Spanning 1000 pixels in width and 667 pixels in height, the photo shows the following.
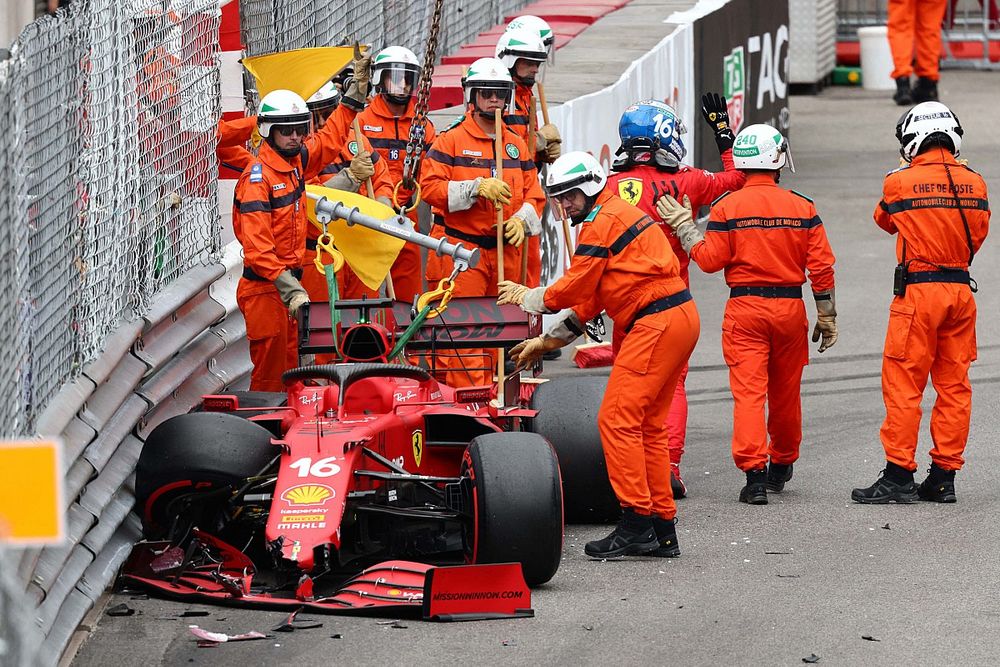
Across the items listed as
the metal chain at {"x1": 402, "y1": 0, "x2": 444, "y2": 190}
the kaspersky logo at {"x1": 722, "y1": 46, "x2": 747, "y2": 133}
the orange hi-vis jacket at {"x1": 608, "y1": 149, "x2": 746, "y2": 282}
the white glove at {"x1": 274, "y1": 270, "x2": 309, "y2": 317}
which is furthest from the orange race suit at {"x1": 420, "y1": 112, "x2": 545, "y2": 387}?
the kaspersky logo at {"x1": 722, "y1": 46, "x2": 747, "y2": 133}

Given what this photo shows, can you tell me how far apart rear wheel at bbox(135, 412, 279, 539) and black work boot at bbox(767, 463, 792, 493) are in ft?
9.58

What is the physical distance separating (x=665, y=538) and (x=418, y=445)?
1.21m

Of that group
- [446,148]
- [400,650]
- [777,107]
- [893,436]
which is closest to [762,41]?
[777,107]

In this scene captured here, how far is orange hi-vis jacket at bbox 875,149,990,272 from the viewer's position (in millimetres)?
8891

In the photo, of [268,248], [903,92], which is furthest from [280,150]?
[903,92]

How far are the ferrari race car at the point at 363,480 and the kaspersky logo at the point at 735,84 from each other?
10082mm

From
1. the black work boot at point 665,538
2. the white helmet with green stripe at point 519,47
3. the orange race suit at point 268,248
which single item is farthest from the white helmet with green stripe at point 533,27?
the black work boot at point 665,538

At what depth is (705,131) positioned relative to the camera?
1792 centimetres

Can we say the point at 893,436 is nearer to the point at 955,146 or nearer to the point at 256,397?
the point at 955,146

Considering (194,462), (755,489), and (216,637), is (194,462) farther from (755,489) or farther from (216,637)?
(755,489)

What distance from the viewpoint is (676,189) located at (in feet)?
31.2

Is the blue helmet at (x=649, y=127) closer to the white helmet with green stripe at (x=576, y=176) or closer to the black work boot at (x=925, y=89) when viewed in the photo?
the white helmet with green stripe at (x=576, y=176)

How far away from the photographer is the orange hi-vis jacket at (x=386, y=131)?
11344mm

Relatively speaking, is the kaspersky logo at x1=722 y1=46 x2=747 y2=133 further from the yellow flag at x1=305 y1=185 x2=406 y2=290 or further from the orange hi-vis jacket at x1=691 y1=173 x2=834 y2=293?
the orange hi-vis jacket at x1=691 y1=173 x2=834 y2=293
